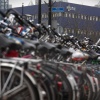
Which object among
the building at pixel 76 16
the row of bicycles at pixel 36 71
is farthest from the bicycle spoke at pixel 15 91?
the building at pixel 76 16

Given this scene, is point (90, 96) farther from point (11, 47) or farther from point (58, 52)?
point (11, 47)

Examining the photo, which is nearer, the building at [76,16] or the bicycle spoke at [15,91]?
the bicycle spoke at [15,91]

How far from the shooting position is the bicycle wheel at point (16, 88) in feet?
17.7

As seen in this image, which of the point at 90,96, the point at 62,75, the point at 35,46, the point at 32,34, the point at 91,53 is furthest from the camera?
the point at 91,53

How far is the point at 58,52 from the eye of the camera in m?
6.96

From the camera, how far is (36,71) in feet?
18.6

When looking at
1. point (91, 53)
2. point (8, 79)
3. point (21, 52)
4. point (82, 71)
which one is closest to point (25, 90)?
point (8, 79)

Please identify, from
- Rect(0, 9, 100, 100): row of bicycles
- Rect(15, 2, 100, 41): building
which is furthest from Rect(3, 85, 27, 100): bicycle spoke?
Rect(15, 2, 100, 41): building

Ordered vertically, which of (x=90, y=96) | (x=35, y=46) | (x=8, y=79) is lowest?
(x=90, y=96)

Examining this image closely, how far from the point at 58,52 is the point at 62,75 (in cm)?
54

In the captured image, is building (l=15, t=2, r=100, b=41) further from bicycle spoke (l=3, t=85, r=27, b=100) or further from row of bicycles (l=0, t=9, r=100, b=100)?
bicycle spoke (l=3, t=85, r=27, b=100)

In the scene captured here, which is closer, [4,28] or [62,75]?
[62,75]

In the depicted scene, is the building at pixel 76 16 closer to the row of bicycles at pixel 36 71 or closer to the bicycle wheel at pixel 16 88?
the row of bicycles at pixel 36 71

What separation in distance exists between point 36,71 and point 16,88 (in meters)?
0.36
